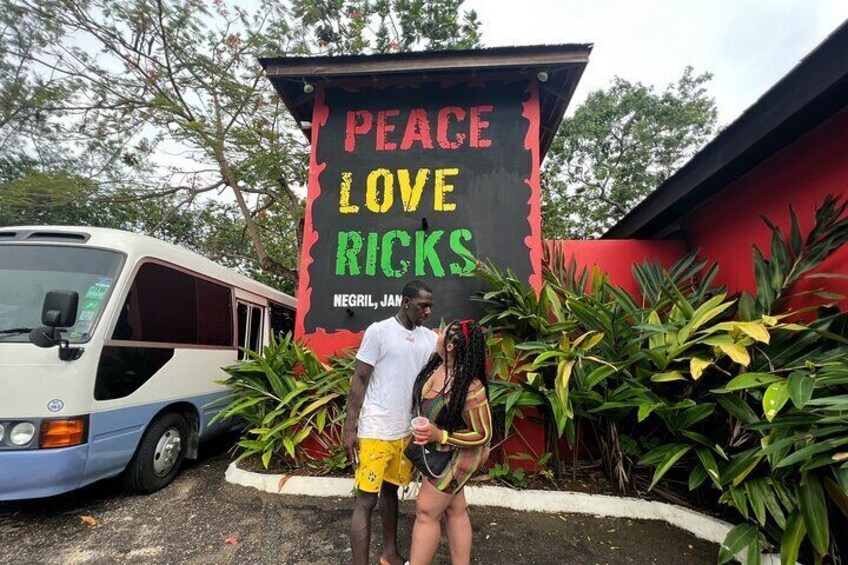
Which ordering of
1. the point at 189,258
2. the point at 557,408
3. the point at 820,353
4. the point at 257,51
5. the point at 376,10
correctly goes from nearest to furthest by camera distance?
the point at 820,353
the point at 557,408
the point at 189,258
the point at 257,51
the point at 376,10

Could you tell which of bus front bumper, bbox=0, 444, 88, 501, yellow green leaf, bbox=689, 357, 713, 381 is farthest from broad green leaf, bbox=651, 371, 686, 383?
bus front bumper, bbox=0, 444, 88, 501

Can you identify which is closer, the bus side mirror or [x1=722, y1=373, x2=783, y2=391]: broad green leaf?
[x1=722, y1=373, x2=783, y2=391]: broad green leaf

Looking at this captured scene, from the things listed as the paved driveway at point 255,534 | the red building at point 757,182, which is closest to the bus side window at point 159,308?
the paved driveway at point 255,534

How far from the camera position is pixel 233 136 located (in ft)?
31.4

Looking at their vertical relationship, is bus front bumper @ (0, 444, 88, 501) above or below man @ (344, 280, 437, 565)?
below

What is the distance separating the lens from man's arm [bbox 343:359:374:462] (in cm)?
251

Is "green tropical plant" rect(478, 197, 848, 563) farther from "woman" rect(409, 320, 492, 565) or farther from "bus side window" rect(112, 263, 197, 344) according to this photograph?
"bus side window" rect(112, 263, 197, 344)

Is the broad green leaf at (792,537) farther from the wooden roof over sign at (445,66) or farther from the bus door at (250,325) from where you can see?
the bus door at (250,325)

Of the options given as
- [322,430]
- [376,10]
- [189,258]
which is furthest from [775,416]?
[376,10]

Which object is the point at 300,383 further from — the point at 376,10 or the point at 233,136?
the point at 376,10

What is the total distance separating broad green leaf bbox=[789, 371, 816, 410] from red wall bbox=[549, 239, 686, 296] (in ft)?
9.21

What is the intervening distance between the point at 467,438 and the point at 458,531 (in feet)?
→ 1.85

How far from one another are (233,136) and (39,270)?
697 cm

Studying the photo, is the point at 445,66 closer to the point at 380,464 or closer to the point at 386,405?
the point at 386,405
